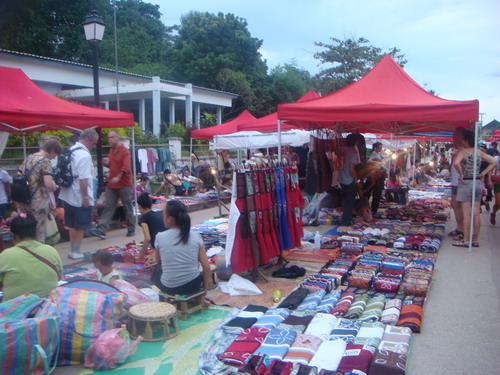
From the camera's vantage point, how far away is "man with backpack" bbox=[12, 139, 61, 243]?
17.7 ft

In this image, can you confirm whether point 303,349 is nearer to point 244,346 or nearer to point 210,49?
point 244,346

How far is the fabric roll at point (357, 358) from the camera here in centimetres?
294

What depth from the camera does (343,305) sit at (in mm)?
4121

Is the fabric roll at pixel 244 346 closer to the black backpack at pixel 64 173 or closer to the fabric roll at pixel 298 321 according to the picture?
the fabric roll at pixel 298 321

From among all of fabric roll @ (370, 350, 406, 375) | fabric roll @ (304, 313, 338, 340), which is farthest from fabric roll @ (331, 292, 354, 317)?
fabric roll @ (370, 350, 406, 375)

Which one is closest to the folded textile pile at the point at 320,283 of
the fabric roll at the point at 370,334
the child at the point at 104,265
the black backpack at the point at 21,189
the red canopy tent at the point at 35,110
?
the fabric roll at the point at 370,334

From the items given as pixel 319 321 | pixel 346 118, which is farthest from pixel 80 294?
pixel 346 118

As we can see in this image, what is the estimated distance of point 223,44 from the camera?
115ft

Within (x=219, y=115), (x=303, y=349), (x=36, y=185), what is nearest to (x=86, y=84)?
(x=219, y=115)

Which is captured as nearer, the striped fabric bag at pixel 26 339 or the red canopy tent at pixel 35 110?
the striped fabric bag at pixel 26 339

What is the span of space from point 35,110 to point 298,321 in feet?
15.5

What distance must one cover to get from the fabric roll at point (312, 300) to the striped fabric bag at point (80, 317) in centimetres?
173

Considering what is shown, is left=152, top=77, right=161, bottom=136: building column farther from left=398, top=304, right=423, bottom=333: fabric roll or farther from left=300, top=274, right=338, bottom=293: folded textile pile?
left=398, top=304, right=423, bottom=333: fabric roll

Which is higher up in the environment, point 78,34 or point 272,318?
point 78,34
